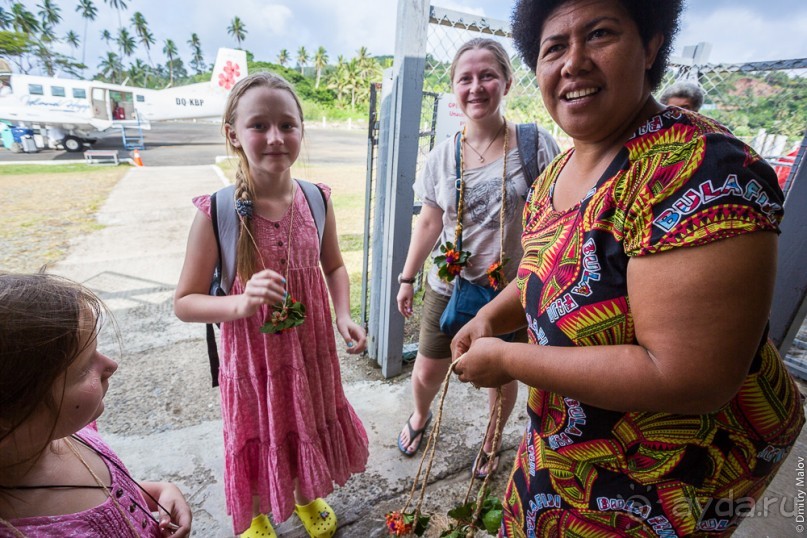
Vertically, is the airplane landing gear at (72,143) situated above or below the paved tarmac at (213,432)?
above

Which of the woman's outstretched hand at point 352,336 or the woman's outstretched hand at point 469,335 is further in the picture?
the woman's outstretched hand at point 352,336

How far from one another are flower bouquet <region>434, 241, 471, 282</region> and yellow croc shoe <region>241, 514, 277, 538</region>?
4.64 feet

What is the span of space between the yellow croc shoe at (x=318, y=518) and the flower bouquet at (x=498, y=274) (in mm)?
1318

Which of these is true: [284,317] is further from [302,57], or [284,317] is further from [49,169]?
[302,57]

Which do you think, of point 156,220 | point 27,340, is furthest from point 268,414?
point 156,220

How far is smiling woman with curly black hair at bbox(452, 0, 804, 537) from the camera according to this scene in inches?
25.9

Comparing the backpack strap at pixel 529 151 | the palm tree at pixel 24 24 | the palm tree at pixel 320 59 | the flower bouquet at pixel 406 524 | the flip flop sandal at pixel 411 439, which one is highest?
the palm tree at pixel 320 59

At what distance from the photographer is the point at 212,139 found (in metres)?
24.5

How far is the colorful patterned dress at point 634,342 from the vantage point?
672mm

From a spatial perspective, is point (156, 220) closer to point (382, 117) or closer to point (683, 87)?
point (382, 117)

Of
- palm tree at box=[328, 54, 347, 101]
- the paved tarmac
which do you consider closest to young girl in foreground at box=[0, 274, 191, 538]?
the paved tarmac

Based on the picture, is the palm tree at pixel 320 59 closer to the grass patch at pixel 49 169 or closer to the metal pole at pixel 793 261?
the grass patch at pixel 49 169

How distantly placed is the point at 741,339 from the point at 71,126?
24.1m

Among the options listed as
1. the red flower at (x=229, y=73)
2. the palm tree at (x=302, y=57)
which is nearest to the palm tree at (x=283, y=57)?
the palm tree at (x=302, y=57)
